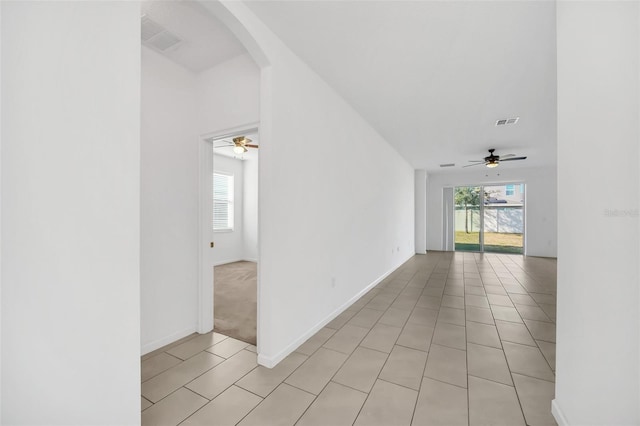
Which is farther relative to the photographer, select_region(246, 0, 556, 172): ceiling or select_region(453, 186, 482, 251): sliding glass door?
select_region(453, 186, 482, 251): sliding glass door

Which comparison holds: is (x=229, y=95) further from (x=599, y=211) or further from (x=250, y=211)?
(x=250, y=211)

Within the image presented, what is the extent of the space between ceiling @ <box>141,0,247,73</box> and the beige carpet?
2.90 metres

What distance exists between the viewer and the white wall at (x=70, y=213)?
37.8 inches

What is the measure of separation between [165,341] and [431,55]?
12.5 feet

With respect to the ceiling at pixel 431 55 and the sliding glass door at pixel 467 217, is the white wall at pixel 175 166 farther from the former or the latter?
the sliding glass door at pixel 467 217

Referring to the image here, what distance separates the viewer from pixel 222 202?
7.18 m

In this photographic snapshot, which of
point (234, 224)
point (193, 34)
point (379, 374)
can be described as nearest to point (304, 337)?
point (379, 374)

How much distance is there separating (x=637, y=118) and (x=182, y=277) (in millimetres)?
3431

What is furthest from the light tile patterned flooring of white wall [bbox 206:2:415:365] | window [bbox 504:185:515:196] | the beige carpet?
window [bbox 504:185:515:196]

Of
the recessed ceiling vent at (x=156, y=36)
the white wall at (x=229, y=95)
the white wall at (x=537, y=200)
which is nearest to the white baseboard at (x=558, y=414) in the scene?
the white wall at (x=229, y=95)

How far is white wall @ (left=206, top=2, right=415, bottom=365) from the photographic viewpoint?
2258mm

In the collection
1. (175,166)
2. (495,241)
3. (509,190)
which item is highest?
(509,190)

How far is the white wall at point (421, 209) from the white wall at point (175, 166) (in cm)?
767

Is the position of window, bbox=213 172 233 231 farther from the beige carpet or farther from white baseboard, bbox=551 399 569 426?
white baseboard, bbox=551 399 569 426
